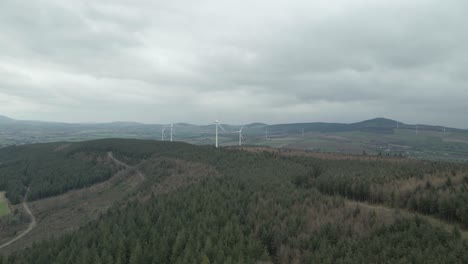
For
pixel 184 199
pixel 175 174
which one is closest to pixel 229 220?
pixel 184 199

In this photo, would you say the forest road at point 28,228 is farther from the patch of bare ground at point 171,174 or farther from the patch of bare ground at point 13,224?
the patch of bare ground at point 171,174

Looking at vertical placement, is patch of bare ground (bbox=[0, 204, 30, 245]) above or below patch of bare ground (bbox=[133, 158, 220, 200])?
below

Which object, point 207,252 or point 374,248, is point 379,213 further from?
point 207,252

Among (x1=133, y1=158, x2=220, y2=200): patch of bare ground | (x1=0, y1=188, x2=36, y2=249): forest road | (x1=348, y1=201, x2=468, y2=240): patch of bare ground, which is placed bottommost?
(x1=0, y1=188, x2=36, y2=249): forest road

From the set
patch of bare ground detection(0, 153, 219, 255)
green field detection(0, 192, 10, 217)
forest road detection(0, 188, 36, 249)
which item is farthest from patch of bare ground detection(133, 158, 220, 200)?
green field detection(0, 192, 10, 217)

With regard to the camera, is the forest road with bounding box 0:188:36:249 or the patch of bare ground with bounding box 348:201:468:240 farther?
the forest road with bounding box 0:188:36:249

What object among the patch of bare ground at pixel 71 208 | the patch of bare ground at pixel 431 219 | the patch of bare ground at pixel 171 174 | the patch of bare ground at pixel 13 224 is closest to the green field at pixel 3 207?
the patch of bare ground at pixel 13 224

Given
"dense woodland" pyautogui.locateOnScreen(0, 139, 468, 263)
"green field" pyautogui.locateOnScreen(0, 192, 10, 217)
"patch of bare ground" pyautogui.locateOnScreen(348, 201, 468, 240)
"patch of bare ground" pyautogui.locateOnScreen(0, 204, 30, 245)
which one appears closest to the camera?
Answer: "dense woodland" pyautogui.locateOnScreen(0, 139, 468, 263)

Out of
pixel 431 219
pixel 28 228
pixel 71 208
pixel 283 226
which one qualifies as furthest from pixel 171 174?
pixel 431 219

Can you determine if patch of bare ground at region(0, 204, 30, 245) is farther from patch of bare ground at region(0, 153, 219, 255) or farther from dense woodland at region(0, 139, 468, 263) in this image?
dense woodland at region(0, 139, 468, 263)
